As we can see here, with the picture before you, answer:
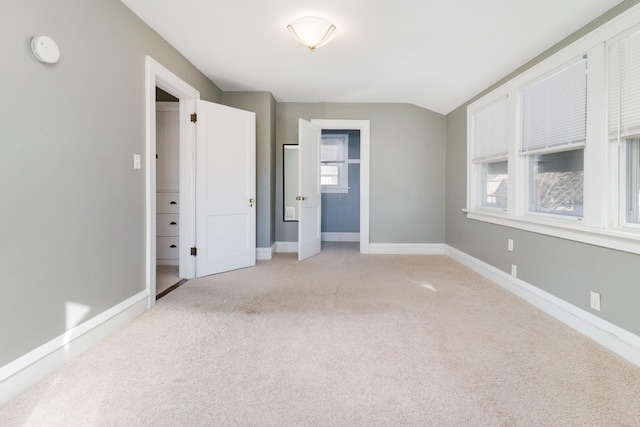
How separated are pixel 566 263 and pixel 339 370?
6.52 feet

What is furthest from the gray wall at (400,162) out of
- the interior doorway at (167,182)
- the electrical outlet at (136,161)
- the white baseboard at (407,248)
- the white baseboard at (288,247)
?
the electrical outlet at (136,161)

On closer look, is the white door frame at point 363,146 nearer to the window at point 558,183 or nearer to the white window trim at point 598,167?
the window at point 558,183

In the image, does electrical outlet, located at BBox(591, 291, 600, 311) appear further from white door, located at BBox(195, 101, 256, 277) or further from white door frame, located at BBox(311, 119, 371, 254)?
white door, located at BBox(195, 101, 256, 277)

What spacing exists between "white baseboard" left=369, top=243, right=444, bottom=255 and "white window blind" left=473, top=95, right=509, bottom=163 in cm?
157

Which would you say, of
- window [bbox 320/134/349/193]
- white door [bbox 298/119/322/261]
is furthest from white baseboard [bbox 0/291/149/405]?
window [bbox 320/134/349/193]

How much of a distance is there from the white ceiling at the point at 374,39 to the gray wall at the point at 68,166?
561mm

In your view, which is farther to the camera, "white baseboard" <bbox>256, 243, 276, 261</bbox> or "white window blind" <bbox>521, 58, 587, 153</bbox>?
"white baseboard" <bbox>256, 243, 276, 261</bbox>

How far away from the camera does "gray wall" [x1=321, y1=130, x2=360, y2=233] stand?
632 cm

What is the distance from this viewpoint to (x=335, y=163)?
6.37m

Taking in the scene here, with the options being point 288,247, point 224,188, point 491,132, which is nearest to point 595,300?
point 491,132

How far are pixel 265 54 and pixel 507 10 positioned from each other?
2.16 meters

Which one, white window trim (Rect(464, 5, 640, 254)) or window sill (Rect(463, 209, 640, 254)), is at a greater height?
white window trim (Rect(464, 5, 640, 254))

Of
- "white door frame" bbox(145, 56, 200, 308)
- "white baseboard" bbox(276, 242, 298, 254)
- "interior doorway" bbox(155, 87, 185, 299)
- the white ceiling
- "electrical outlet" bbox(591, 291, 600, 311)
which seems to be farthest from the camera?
"white baseboard" bbox(276, 242, 298, 254)

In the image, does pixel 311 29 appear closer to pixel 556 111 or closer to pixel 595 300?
pixel 556 111
